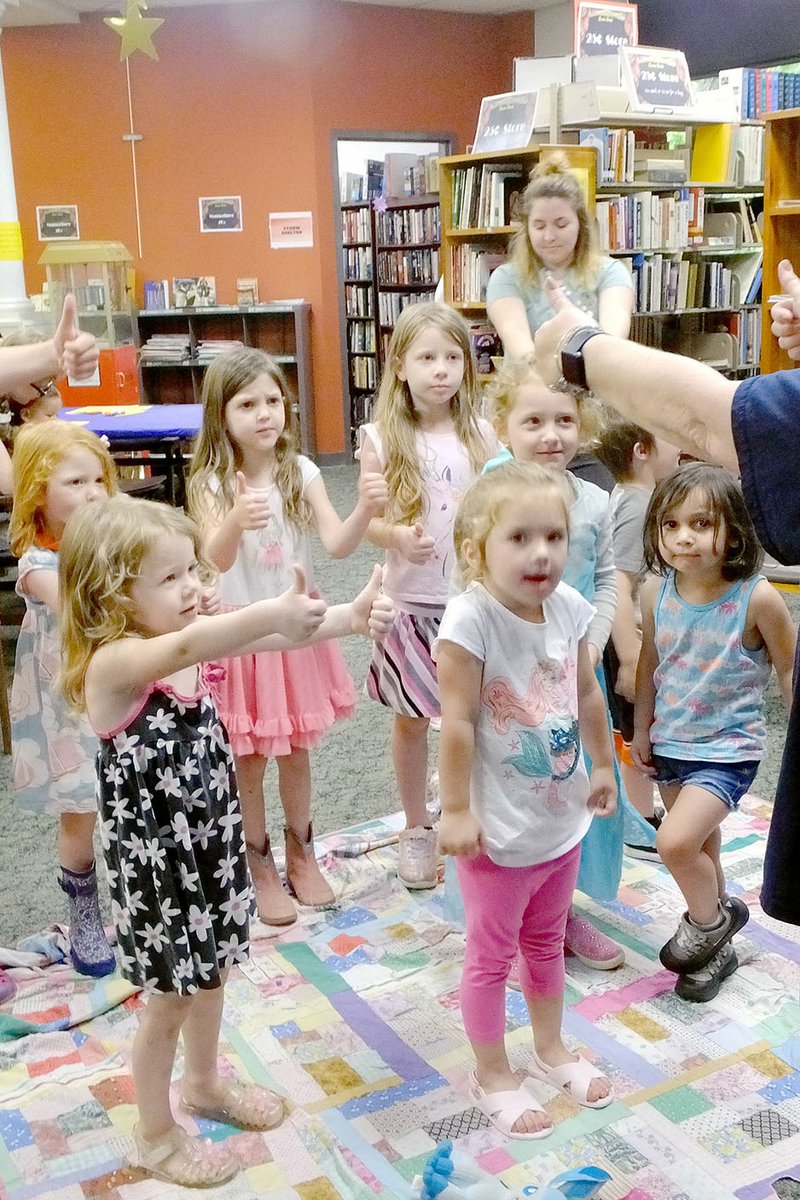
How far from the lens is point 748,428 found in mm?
1101

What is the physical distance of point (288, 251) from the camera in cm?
864

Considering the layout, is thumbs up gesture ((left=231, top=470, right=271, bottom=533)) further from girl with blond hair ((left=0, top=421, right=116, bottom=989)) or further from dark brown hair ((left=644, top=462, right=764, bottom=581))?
dark brown hair ((left=644, top=462, right=764, bottom=581))

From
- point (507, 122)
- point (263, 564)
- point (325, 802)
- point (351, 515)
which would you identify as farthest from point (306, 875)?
point (507, 122)

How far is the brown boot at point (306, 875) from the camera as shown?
7.82 feet

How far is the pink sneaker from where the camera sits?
2.11 m

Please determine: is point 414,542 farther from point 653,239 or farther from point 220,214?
point 220,214

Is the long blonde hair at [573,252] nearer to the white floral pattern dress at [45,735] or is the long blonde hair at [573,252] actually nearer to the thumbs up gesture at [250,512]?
the thumbs up gesture at [250,512]

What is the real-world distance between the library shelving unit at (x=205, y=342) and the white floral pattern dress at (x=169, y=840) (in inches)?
283

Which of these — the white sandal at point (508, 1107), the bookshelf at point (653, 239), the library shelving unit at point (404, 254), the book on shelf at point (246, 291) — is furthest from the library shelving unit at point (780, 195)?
the book on shelf at point (246, 291)

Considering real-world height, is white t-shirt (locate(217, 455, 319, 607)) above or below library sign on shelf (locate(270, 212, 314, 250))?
below

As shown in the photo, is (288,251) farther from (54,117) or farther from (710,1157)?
(710,1157)

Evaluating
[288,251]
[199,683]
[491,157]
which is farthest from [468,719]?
[288,251]

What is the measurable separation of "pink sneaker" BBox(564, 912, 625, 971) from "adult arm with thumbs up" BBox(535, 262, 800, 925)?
888mm

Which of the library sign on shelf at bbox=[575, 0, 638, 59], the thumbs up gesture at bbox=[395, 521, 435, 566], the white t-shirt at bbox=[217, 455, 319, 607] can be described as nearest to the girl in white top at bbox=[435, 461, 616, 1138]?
the thumbs up gesture at bbox=[395, 521, 435, 566]
